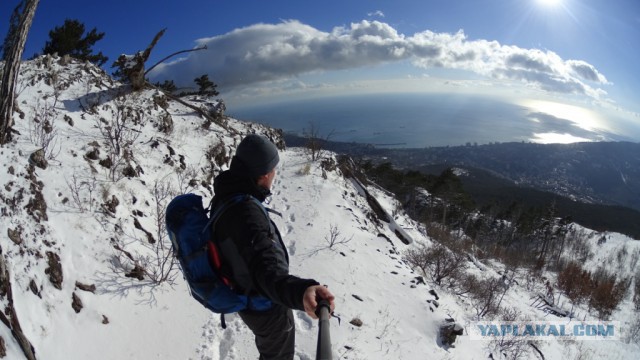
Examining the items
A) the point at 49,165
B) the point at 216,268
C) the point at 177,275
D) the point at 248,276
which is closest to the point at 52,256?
the point at 177,275

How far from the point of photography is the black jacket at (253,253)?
5.88 feet

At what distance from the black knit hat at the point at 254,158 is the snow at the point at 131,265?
121 inches

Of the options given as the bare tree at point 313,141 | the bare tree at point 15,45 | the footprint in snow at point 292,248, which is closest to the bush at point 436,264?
the footprint in snow at point 292,248

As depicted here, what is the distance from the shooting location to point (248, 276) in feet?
6.88

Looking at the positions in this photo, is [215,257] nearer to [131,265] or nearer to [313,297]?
[313,297]

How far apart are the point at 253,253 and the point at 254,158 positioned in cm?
74

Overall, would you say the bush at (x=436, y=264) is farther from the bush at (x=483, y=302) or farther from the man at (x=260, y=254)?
the man at (x=260, y=254)

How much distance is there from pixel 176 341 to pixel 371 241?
7.52 m

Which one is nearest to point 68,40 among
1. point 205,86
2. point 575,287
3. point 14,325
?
point 205,86

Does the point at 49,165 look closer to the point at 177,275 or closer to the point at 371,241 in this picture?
the point at 177,275

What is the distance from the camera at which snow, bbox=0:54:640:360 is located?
157 inches

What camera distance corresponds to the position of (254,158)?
238cm

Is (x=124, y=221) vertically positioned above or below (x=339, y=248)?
above

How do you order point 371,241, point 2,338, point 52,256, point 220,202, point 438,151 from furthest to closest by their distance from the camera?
point 438,151, point 371,241, point 52,256, point 2,338, point 220,202
